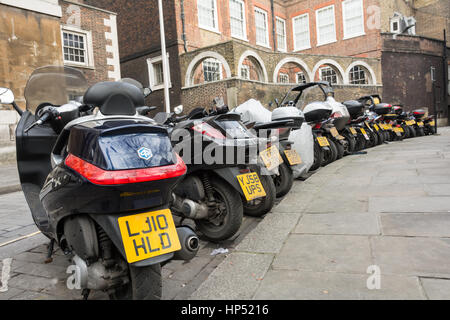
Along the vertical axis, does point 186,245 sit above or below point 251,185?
below

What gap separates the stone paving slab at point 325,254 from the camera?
8.03 ft

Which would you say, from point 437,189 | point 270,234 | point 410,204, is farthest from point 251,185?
point 437,189

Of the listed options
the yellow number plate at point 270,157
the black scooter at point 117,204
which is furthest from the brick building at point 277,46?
the black scooter at point 117,204

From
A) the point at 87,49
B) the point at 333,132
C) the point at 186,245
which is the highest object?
the point at 87,49

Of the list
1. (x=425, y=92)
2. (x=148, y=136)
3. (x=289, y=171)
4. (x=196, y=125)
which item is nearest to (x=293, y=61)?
(x=425, y=92)

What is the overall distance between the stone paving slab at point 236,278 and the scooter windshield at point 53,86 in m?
2.02

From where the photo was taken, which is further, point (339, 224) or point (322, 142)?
point (322, 142)

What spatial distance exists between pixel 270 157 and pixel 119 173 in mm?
2328

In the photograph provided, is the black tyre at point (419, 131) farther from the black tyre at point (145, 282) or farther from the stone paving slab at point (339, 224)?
the black tyre at point (145, 282)

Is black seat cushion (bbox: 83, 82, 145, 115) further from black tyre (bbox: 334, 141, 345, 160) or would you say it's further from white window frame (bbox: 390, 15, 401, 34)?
white window frame (bbox: 390, 15, 401, 34)

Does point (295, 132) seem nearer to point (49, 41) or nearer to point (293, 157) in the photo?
point (293, 157)

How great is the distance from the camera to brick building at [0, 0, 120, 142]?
38.7ft

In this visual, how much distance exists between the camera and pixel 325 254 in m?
2.68
